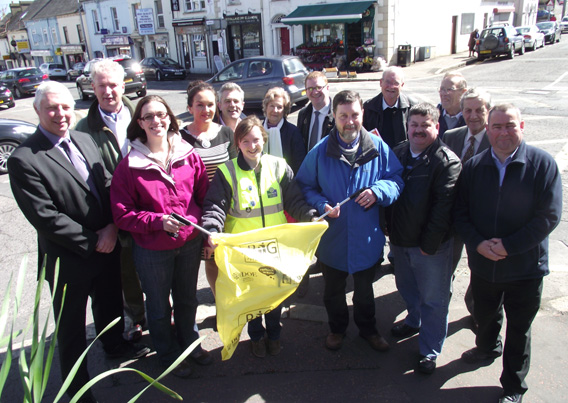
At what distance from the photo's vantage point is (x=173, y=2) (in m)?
31.5

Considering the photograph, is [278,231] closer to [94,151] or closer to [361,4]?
[94,151]

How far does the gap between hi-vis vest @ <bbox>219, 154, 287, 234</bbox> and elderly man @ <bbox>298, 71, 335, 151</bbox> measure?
129cm

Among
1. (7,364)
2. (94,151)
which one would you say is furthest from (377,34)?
(7,364)

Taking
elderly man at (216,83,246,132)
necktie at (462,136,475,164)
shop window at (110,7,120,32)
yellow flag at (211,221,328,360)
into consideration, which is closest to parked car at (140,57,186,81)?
shop window at (110,7,120,32)

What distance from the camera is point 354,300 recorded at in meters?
3.38

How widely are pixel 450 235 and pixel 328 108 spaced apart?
1.86 metres

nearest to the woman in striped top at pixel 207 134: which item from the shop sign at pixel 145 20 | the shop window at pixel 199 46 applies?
the shop window at pixel 199 46

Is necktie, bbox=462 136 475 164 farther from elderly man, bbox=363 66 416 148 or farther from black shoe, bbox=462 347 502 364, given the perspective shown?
black shoe, bbox=462 347 502 364

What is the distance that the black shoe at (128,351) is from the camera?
342 centimetres

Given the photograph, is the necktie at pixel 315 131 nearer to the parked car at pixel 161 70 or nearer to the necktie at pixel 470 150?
the necktie at pixel 470 150

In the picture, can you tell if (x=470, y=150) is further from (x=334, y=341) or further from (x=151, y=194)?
(x=151, y=194)

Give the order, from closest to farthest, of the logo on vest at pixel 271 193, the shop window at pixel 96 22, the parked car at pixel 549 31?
the logo on vest at pixel 271 193, the parked car at pixel 549 31, the shop window at pixel 96 22

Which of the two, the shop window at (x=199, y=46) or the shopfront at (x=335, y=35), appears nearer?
the shopfront at (x=335, y=35)

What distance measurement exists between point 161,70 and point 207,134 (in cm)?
2575
